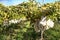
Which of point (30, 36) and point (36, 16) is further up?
point (36, 16)

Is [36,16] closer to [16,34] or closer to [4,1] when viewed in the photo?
[16,34]

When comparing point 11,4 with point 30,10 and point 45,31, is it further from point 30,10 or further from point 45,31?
point 45,31

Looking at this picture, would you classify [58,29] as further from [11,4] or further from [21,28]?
[11,4]

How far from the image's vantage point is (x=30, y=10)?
200 inches

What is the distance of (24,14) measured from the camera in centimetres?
507

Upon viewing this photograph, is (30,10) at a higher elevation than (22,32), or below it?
higher

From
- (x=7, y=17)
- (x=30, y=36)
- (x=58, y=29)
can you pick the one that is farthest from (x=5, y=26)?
(x=58, y=29)

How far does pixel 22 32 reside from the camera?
4.83 metres

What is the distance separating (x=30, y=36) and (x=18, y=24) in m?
0.34

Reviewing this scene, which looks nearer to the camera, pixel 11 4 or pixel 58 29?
pixel 58 29

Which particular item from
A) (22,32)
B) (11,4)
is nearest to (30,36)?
(22,32)

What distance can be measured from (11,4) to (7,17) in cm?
48

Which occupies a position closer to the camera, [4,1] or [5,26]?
[5,26]

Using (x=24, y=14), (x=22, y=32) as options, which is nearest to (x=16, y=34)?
(x=22, y=32)
